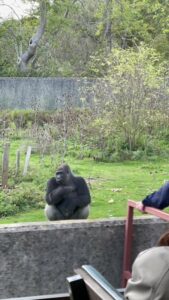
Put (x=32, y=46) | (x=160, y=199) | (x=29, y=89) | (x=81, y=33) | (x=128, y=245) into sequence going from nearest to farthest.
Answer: (x=160, y=199), (x=128, y=245), (x=29, y=89), (x=81, y=33), (x=32, y=46)

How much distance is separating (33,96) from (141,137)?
13.0 m

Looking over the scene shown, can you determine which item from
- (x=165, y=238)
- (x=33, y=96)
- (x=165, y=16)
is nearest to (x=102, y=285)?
(x=165, y=238)

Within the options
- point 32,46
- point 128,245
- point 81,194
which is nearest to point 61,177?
point 81,194

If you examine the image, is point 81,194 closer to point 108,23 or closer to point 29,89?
point 29,89

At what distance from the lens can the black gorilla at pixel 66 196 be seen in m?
6.05

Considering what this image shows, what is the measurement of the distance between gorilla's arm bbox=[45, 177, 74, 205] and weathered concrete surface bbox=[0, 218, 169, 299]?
1127 mm

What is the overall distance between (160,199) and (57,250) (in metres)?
1.02

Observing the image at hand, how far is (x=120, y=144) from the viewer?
612 inches

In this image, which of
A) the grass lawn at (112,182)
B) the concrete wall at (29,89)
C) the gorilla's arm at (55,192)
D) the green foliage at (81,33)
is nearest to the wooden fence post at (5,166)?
the grass lawn at (112,182)

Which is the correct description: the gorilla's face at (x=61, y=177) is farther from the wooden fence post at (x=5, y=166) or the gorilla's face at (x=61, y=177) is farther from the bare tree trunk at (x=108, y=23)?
the bare tree trunk at (x=108, y=23)

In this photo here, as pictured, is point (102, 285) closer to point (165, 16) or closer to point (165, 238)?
point (165, 238)

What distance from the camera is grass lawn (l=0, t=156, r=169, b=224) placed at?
29.3ft

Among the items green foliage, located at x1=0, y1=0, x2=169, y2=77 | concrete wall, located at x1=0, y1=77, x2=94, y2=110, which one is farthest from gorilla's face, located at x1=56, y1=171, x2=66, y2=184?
green foliage, located at x1=0, y1=0, x2=169, y2=77

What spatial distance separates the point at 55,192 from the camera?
20.3 ft
